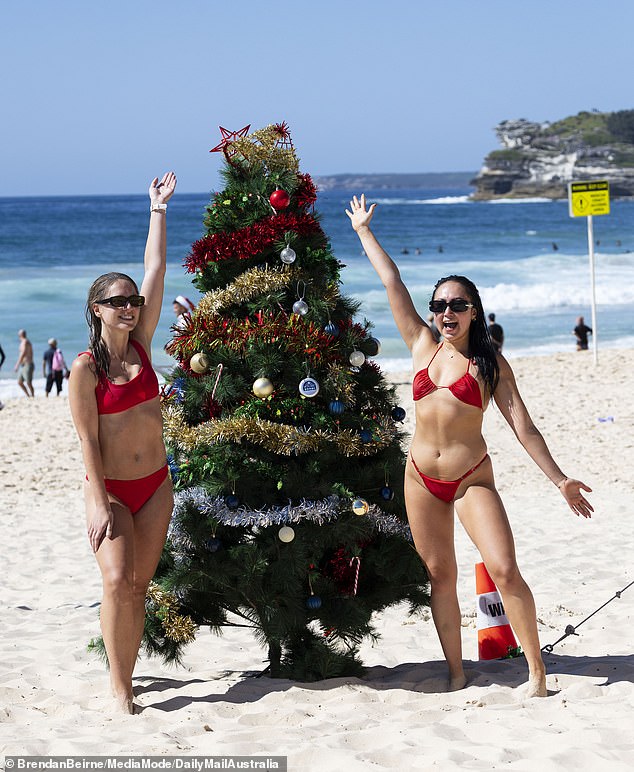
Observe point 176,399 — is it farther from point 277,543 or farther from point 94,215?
point 94,215

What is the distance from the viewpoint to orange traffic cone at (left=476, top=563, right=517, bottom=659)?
17.4ft

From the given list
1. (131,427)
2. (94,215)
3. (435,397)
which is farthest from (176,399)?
(94,215)

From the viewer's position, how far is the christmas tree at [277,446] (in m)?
4.60

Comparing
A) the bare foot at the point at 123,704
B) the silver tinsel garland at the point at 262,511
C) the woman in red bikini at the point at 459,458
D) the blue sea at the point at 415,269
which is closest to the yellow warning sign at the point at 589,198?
the blue sea at the point at 415,269

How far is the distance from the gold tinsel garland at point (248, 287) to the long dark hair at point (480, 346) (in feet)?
2.31

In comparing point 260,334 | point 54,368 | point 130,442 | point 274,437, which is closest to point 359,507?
point 274,437

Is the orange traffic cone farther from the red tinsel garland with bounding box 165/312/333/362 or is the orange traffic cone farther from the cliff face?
the cliff face

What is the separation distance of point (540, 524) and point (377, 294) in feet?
81.5

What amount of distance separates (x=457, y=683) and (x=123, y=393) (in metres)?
1.99

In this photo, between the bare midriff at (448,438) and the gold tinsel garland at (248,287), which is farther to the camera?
the gold tinsel garland at (248,287)

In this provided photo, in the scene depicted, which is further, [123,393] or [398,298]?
[398,298]

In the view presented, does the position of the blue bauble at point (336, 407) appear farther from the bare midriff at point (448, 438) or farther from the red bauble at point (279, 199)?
the red bauble at point (279, 199)

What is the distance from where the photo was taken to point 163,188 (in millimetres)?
5016

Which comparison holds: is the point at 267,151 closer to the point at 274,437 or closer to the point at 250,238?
the point at 250,238
